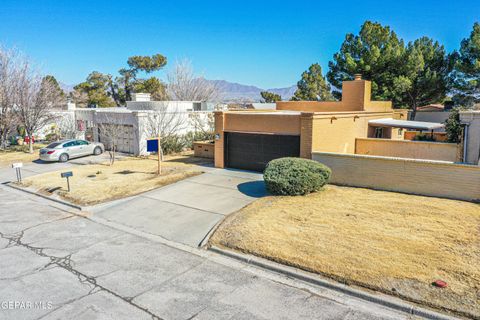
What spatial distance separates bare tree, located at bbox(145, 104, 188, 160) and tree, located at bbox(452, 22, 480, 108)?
86.5 ft

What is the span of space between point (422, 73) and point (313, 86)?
70.4 feet

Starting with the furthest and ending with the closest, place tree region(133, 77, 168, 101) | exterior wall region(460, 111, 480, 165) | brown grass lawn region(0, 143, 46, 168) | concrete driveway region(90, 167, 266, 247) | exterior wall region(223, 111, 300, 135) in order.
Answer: tree region(133, 77, 168, 101) < brown grass lawn region(0, 143, 46, 168) < exterior wall region(223, 111, 300, 135) < exterior wall region(460, 111, 480, 165) < concrete driveway region(90, 167, 266, 247)

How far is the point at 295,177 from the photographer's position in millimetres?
14000

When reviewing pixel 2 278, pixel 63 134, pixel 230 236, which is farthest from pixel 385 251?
pixel 63 134

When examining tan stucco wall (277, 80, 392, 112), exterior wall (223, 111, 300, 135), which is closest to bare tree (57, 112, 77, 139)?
exterior wall (223, 111, 300, 135)

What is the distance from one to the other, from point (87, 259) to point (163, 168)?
11663mm

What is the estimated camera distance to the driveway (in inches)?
273

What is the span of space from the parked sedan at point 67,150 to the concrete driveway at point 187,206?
39.0 feet

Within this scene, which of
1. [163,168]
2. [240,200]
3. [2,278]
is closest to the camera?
[2,278]

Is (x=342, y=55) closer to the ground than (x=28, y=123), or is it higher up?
higher up

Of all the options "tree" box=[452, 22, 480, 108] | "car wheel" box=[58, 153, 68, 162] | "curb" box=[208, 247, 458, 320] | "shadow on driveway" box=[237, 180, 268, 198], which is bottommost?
"curb" box=[208, 247, 458, 320]

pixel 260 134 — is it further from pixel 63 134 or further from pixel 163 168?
pixel 63 134

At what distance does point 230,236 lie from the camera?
34.0 feet

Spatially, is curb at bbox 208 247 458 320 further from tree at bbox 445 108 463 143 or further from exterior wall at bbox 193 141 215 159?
tree at bbox 445 108 463 143
